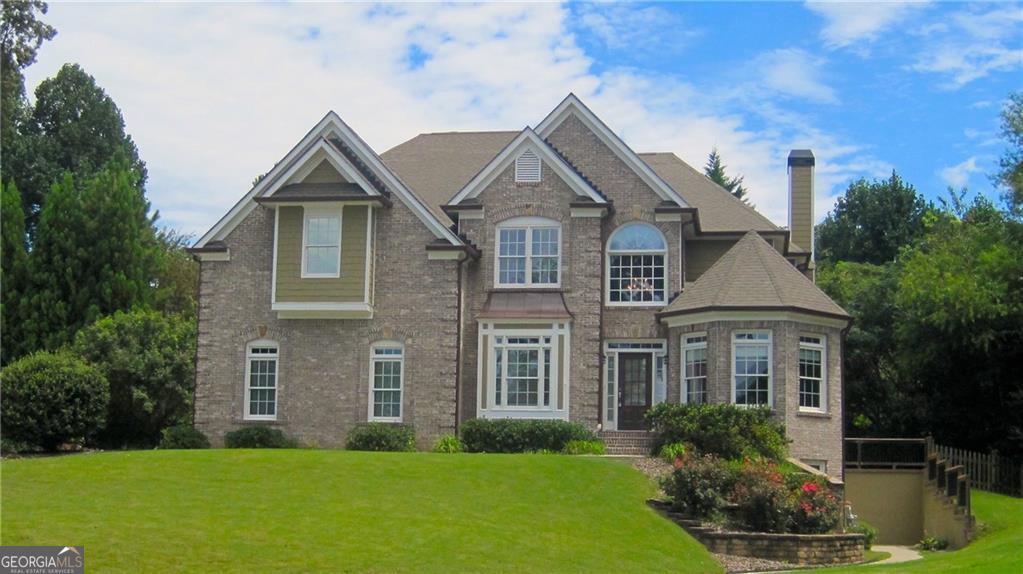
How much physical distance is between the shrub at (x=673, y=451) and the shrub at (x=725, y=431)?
30 cm

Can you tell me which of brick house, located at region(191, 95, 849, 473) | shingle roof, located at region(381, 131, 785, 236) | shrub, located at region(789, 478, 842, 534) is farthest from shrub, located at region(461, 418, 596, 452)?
shrub, located at region(789, 478, 842, 534)

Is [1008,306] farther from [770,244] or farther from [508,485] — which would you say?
[508,485]

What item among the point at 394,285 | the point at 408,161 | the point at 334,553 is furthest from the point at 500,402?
the point at 334,553

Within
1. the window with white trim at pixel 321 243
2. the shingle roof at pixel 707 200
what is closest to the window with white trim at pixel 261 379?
the window with white trim at pixel 321 243

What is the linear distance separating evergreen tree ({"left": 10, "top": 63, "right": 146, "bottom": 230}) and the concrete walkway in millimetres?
40734

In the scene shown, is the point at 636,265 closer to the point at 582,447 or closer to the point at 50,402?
the point at 582,447

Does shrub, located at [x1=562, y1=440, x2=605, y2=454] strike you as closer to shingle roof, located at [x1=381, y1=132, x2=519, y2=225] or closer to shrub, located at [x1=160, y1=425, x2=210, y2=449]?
shingle roof, located at [x1=381, y1=132, x2=519, y2=225]

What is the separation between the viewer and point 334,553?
1844 centimetres

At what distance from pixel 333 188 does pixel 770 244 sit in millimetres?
12376

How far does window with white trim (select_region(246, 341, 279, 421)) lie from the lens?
33375mm

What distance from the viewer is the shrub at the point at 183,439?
32750 mm

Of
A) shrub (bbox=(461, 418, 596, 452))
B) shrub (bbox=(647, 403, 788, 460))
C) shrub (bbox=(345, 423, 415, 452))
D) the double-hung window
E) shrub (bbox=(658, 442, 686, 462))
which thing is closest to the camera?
shrub (bbox=(658, 442, 686, 462))

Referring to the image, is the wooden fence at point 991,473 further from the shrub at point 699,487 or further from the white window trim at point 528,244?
the shrub at point 699,487

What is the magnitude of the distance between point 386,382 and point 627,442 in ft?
21.8
